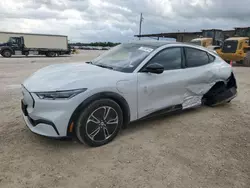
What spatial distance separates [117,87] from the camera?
3.17 meters

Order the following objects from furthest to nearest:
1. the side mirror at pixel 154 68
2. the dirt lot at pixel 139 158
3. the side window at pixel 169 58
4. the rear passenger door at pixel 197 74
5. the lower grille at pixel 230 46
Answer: the lower grille at pixel 230 46 → the rear passenger door at pixel 197 74 → the side window at pixel 169 58 → the side mirror at pixel 154 68 → the dirt lot at pixel 139 158

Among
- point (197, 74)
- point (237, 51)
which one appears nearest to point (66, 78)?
point (197, 74)

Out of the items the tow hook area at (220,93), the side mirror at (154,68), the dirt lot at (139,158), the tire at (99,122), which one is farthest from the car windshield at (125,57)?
the tow hook area at (220,93)

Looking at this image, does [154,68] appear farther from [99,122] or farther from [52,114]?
[52,114]

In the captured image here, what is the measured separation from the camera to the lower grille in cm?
1511

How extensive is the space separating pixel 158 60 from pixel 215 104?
83.9 inches

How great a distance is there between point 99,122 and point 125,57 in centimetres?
130

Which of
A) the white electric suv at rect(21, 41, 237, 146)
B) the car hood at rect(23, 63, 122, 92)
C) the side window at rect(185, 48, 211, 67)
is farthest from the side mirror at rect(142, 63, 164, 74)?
the side window at rect(185, 48, 211, 67)

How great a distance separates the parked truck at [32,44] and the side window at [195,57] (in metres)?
24.3

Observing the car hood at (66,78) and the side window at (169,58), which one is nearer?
the car hood at (66,78)

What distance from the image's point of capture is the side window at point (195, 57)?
168 inches

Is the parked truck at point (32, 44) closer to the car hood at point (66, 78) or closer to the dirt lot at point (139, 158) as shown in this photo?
the dirt lot at point (139, 158)

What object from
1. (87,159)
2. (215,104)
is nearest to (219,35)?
(215,104)

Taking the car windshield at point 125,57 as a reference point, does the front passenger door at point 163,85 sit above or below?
below
